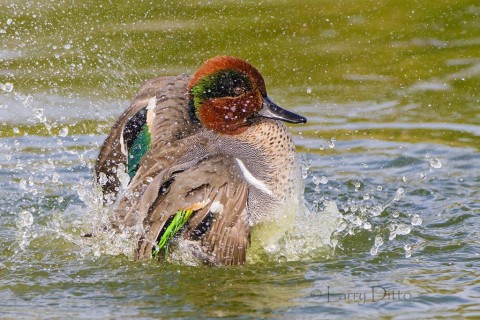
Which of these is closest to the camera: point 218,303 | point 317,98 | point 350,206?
point 218,303

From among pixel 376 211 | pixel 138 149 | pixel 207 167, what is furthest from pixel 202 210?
pixel 376 211

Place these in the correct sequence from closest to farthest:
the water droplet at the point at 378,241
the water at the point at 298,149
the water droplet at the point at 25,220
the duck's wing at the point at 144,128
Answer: the water at the point at 298,149
the water droplet at the point at 378,241
the duck's wing at the point at 144,128
the water droplet at the point at 25,220

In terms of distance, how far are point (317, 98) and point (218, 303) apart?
4.19 meters

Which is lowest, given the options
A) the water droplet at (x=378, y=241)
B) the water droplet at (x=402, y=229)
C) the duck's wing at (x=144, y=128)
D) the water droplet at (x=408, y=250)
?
the water droplet at (x=408, y=250)

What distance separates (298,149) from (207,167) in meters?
2.65

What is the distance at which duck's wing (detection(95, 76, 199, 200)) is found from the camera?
19.9 ft

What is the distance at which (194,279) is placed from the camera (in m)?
5.35

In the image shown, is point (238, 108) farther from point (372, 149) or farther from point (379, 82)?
point (379, 82)

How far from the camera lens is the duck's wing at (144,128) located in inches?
238

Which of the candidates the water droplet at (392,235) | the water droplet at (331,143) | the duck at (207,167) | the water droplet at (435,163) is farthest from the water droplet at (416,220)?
the water droplet at (331,143)

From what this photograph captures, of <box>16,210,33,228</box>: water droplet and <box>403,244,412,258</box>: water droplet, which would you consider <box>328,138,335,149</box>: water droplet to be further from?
<box>16,210,33,228</box>: water droplet

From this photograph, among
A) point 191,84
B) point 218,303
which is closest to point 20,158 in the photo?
point 191,84

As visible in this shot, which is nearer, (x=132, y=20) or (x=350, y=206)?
(x=350, y=206)

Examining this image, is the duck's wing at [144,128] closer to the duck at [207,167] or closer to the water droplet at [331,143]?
the duck at [207,167]
